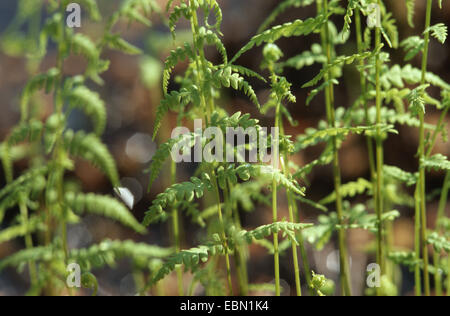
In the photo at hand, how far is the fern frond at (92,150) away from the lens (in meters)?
1.32

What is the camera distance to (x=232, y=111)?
325cm

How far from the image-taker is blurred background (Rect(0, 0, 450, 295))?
284 cm

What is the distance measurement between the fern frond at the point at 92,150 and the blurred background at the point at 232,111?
3.13 feet

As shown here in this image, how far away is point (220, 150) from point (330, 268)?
75.3 inches

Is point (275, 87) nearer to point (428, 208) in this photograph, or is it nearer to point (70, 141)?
point (70, 141)

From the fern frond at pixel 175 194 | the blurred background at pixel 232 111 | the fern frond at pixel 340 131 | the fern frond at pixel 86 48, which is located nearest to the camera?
the fern frond at pixel 175 194

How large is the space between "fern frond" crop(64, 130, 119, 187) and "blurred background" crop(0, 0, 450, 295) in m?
0.95

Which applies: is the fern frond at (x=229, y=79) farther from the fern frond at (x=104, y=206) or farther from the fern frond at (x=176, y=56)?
the fern frond at (x=104, y=206)

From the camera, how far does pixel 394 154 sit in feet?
9.99

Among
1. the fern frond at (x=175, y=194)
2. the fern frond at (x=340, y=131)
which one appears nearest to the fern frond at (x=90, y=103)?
the fern frond at (x=175, y=194)

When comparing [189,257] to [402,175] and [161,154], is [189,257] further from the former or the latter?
[402,175]

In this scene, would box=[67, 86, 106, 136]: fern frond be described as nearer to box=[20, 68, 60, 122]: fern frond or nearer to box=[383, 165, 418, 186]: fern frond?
box=[20, 68, 60, 122]: fern frond

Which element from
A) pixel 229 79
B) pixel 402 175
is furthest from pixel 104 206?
pixel 402 175
